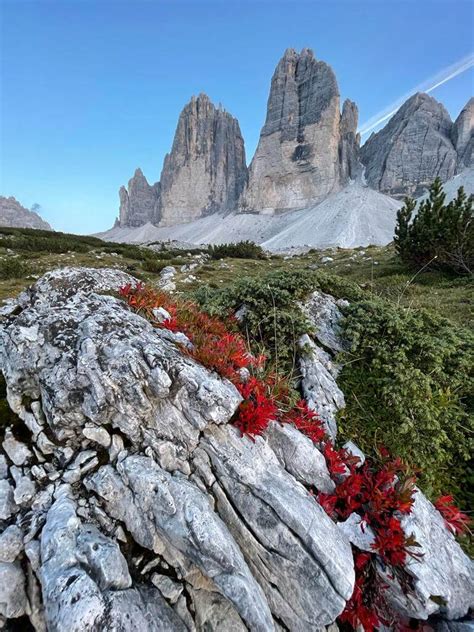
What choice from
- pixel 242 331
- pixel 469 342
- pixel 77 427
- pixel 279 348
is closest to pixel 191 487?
pixel 77 427

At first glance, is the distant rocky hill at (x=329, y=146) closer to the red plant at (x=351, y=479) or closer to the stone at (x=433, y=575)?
the red plant at (x=351, y=479)

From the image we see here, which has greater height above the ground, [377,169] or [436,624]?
[377,169]

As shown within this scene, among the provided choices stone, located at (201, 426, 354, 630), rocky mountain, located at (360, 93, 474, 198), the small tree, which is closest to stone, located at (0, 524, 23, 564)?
stone, located at (201, 426, 354, 630)

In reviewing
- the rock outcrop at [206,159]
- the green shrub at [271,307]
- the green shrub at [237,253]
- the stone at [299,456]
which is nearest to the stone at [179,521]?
the stone at [299,456]

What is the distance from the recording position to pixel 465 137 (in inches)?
4572

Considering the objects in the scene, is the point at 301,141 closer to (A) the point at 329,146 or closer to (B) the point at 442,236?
(A) the point at 329,146

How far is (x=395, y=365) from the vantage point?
5.59 meters

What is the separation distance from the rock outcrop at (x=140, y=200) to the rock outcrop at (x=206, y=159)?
3267 centimetres

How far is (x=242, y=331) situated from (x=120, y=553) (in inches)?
173

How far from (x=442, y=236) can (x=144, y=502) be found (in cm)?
2174

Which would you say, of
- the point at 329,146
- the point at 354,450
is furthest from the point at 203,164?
the point at 354,450

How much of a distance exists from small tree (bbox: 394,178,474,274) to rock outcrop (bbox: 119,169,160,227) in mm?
190902

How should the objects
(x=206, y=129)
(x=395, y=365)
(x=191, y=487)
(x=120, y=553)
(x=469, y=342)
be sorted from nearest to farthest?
(x=120, y=553), (x=191, y=487), (x=395, y=365), (x=469, y=342), (x=206, y=129)

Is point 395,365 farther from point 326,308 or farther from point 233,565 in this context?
point 233,565
